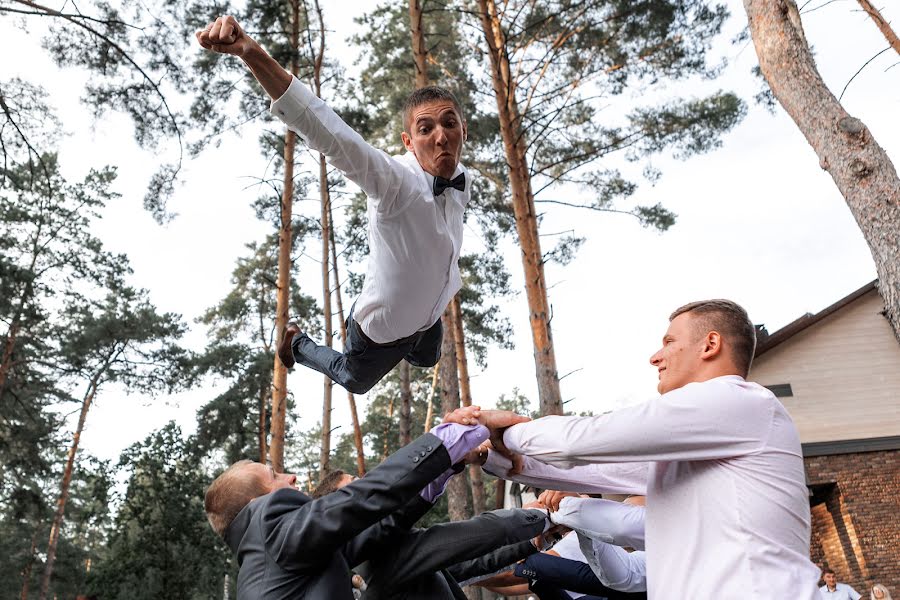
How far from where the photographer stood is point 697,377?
7.43ft

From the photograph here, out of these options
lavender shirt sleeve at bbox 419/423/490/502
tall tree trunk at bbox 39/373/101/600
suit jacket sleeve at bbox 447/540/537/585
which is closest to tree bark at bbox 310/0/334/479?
suit jacket sleeve at bbox 447/540/537/585

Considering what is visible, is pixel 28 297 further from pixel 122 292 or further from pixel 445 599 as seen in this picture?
pixel 445 599

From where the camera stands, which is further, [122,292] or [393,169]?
[122,292]

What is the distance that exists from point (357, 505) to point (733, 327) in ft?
4.42

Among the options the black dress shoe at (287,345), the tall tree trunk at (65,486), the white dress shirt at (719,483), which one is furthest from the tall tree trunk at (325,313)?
the tall tree trunk at (65,486)

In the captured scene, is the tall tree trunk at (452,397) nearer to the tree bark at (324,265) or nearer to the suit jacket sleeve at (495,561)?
the tree bark at (324,265)

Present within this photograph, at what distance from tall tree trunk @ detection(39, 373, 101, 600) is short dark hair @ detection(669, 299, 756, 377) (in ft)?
75.0

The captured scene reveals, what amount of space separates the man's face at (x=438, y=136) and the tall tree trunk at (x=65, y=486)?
21.7m

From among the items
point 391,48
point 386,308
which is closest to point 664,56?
point 391,48

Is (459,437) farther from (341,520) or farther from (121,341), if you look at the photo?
(121,341)

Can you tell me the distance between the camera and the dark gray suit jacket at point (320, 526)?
2.43 m

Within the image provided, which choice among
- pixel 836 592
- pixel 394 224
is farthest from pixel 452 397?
pixel 394 224

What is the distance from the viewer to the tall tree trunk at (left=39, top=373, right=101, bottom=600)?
21.4 m

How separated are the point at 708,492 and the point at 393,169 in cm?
174
